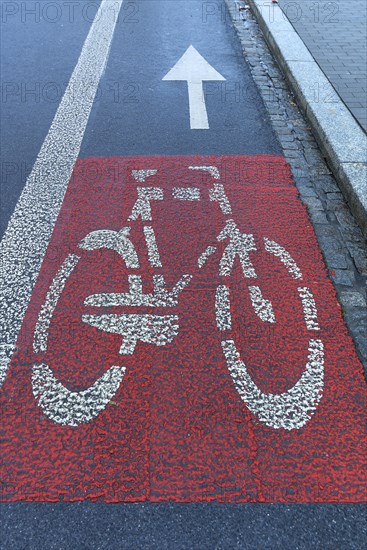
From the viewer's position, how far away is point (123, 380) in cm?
296

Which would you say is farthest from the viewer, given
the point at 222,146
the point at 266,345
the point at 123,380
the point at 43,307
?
the point at 222,146

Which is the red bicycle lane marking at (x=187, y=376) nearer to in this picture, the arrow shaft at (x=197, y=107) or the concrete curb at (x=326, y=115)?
the concrete curb at (x=326, y=115)

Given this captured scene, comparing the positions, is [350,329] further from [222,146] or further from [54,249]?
[222,146]

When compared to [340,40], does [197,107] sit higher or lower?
lower

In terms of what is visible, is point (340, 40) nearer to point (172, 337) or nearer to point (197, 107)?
point (197, 107)

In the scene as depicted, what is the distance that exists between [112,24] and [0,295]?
655 cm

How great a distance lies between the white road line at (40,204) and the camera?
11.3 ft

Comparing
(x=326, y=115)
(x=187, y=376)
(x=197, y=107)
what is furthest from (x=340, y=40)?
(x=187, y=376)

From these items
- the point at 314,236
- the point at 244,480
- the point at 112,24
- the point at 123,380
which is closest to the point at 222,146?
the point at 314,236

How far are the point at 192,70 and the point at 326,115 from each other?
2207 mm

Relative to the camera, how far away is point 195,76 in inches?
267

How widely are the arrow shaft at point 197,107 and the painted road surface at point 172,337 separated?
0.40 metres

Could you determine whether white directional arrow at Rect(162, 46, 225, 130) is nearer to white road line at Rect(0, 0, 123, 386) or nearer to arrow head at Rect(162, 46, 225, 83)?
arrow head at Rect(162, 46, 225, 83)

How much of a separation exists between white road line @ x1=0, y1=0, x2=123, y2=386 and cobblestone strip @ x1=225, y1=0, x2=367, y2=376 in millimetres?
2058
